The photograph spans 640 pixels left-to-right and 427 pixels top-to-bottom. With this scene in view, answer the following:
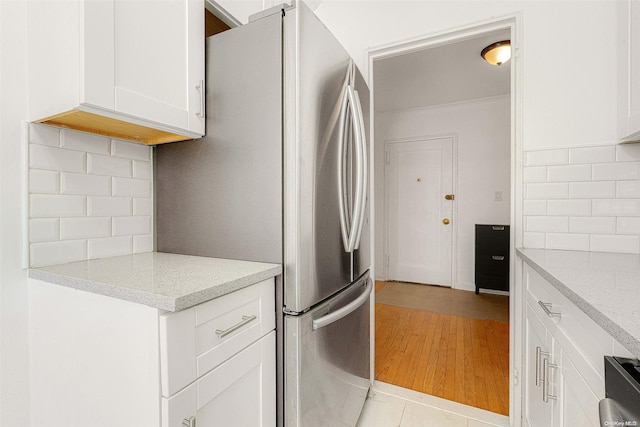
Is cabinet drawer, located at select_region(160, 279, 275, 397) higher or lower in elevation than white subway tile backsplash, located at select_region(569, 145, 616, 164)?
lower

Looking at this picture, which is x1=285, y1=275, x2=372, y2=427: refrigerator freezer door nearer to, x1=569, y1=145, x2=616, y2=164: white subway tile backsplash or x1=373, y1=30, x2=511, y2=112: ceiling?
x1=569, y1=145, x2=616, y2=164: white subway tile backsplash

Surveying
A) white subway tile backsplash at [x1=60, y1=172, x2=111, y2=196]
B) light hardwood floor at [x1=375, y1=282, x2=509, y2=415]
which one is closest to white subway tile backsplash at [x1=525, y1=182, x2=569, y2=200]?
light hardwood floor at [x1=375, y1=282, x2=509, y2=415]

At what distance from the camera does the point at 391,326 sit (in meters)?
2.81

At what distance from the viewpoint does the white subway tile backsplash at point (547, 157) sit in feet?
4.66

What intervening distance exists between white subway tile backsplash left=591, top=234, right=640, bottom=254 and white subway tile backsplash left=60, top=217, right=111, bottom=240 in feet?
6.81

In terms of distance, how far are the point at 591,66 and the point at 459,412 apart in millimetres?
1827

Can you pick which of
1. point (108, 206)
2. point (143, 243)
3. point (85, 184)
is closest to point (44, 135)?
point (85, 184)

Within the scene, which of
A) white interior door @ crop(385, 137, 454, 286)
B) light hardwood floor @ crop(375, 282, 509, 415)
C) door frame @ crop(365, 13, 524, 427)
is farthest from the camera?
white interior door @ crop(385, 137, 454, 286)

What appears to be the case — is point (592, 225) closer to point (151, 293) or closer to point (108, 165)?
point (151, 293)

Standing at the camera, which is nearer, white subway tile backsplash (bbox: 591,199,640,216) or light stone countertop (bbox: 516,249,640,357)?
light stone countertop (bbox: 516,249,640,357)

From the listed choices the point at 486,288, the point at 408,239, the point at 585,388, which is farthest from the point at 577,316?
the point at 408,239

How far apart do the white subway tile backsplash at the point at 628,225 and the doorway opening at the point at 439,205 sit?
1.21 meters

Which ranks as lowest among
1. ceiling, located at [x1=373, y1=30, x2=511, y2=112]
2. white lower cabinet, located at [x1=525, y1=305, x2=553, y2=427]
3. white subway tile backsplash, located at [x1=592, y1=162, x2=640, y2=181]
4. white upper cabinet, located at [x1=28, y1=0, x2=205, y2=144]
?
white lower cabinet, located at [x1=525, y1=305, x2=553, y2=427]

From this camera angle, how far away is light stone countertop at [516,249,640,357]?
564 millimetres
